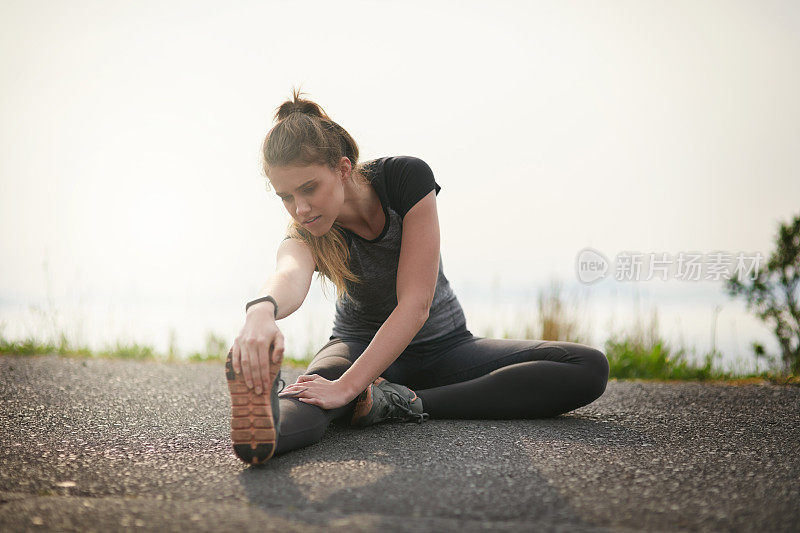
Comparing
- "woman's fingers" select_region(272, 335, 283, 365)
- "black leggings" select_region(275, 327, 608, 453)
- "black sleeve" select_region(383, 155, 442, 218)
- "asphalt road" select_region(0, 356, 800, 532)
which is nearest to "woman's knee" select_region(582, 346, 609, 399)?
"black leggings" select_region(275, 327, 608, 453)

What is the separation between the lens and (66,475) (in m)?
1.74

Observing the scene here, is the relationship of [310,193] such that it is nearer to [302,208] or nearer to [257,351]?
[302,208]

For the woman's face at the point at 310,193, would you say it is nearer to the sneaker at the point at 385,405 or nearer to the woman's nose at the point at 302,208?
the woman's nose at the point at 302,208

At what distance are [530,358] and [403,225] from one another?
0.81m

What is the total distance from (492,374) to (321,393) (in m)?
A: 0.78

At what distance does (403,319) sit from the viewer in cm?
213

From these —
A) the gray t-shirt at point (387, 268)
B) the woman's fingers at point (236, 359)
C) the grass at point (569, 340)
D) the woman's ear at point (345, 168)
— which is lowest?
the grass at point (569, 340)

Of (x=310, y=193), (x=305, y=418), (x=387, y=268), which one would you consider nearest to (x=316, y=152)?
(x=310, y=193)

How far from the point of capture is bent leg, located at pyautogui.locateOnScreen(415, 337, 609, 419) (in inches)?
98.1

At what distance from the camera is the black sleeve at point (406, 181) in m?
2.33

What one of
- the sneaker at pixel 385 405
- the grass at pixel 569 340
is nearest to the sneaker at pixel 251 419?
the sneaker at pixel 385 405

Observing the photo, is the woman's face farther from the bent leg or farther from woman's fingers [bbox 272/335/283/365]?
the bent leg

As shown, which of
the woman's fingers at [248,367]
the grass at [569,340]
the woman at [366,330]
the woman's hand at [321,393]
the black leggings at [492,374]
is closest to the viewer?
the woman's fingers at [248,367]

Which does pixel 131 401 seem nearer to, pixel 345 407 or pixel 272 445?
pixel 345 407
